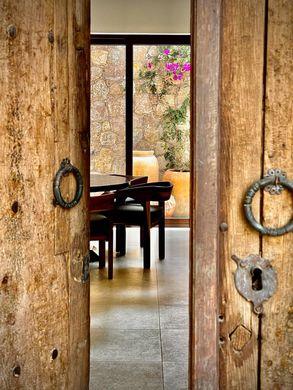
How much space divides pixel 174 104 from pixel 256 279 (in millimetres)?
6196

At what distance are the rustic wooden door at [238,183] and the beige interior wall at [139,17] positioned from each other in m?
5.78

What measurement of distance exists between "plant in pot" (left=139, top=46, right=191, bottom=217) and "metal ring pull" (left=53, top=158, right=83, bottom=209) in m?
5.88

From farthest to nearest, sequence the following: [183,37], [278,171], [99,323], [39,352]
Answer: [183,37] < [99,323] < [39,352] < [278,171]

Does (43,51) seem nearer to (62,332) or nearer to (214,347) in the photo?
(62,332)

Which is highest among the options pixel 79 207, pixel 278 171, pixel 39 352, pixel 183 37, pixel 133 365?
pixel 183 37

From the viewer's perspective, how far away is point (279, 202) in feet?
5.82

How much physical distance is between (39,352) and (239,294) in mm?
624

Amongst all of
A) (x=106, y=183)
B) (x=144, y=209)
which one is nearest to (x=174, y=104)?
(x=144, y=209)

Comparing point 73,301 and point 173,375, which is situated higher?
point 73,301

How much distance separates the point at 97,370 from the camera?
3.21 m

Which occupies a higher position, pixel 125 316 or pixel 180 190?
pixel 180 190

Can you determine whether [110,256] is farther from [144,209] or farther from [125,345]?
[125,345]

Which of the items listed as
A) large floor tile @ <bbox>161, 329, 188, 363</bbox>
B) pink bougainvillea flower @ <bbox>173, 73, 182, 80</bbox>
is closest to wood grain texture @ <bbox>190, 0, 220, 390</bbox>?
large floor tile @ <bbox>161, 329, 188, 363</bbox>

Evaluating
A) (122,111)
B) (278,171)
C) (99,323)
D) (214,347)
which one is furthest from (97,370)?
(122,111)
